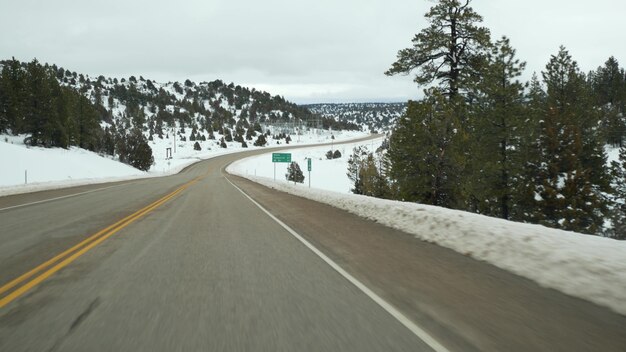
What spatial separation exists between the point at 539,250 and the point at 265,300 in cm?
444

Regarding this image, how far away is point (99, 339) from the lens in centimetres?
341

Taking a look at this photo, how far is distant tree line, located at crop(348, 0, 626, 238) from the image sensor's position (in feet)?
73.2

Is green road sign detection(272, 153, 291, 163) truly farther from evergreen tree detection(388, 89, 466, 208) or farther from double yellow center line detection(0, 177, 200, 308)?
double yellow center line detection(0, 177, 200, 308)

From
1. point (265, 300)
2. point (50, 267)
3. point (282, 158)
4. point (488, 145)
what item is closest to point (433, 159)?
point (488, 145)

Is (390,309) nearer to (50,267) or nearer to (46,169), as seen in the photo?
(50,267)

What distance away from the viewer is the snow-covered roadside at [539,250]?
16.3 feet

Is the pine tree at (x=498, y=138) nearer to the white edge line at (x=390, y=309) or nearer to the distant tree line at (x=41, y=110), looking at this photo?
the white edge line at (x=390, y=309)

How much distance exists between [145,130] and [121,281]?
17347 centimetres

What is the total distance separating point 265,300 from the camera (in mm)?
4539

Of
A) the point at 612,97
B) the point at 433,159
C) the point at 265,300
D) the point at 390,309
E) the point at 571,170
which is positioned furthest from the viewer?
the point at 612,97

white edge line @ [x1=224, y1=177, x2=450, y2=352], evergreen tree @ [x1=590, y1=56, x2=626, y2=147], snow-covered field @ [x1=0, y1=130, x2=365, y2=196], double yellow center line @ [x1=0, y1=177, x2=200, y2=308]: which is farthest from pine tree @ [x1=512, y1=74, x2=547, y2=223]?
evergreen tree @ [x1=590, y1=56, x2=626, y2=147]

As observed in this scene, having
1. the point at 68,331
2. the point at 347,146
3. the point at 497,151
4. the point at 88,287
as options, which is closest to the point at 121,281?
the point at 88,287

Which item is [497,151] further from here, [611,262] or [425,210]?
[611,262]

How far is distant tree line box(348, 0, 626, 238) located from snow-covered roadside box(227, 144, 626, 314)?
1398 centimetres
